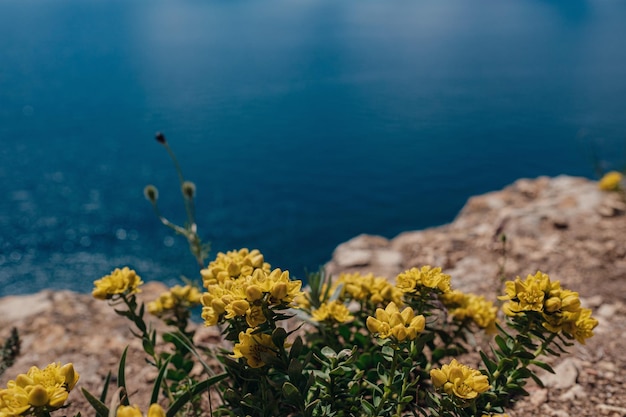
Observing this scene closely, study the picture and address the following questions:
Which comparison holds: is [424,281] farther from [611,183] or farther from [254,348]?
[611,183]

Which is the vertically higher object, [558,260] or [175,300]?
[175,300]

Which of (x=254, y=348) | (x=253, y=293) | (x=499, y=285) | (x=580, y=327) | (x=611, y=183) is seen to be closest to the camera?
(x=253, y=293)

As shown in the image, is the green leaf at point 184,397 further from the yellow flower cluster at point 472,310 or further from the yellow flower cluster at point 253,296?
the yellow flower cluster at point 472,310

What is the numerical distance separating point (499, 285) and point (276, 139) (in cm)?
1414

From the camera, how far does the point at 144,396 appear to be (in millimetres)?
2531

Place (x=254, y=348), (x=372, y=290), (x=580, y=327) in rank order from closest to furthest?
(x=254, y=348)
(x=580, y=327)
(x=372, y=290)

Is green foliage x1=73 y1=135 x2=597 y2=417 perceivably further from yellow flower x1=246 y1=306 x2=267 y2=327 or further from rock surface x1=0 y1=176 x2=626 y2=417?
rock surface x1=0 y1=176 x2=626 y2=417

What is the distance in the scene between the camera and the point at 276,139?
1706 centimetres

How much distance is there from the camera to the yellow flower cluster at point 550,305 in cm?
167

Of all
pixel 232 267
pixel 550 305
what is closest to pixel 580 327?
pixel 550 305

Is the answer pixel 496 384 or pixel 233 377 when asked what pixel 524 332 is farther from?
pixel 233 377

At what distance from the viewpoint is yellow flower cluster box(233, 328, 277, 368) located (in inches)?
61.4

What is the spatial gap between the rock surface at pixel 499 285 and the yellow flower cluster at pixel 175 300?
0.38m

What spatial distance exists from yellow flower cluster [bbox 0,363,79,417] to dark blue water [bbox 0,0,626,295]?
536 centimetres
